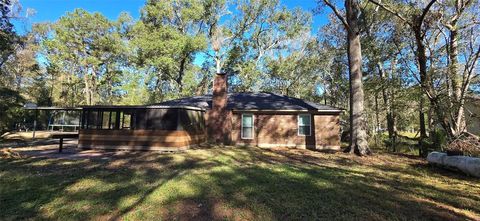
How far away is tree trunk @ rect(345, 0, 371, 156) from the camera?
1280 centimetres

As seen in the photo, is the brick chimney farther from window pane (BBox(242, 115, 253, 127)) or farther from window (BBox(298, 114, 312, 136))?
window (BBox(298, 114, 312, 136))

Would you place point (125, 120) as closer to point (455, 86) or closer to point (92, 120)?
point (92, 120)

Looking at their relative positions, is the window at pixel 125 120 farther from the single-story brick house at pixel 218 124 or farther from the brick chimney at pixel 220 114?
the brick chimney at pixel 220 114

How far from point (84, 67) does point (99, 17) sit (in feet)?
21.8

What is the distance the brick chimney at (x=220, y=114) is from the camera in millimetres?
17062

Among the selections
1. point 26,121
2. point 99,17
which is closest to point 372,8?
point 99,17

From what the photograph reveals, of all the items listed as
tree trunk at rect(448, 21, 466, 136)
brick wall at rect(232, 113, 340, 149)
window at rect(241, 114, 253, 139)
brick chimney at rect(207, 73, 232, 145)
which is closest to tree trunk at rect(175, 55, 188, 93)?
brick chimney at rect(207, 73, 232, 145)

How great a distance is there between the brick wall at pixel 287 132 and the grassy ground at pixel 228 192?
6.44 m

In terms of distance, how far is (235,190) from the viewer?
6336 millimetres

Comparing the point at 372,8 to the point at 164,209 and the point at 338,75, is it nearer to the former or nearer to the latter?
the point at 338,75

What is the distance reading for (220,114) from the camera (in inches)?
678

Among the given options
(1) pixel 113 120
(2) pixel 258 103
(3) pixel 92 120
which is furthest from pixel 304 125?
(3) pixel 92 120

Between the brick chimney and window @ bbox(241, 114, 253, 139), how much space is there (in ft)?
2.75

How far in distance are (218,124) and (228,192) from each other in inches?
442
